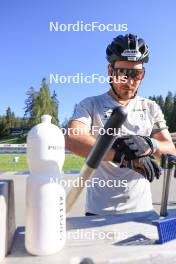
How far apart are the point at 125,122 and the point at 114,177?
404mm

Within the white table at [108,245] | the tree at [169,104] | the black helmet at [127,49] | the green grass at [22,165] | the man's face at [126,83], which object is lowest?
the green grass at [22,165]

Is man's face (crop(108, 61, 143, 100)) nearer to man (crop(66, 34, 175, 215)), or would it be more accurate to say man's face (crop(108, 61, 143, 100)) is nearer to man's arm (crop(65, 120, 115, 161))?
man (crop(66, 34, 175, 215))

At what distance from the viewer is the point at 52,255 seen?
1184mm

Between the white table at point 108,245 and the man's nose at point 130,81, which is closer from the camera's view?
the white table at point 108,245

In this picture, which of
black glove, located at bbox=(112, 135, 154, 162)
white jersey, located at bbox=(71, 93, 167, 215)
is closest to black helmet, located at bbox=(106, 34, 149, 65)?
white jersey, located at bbox=(71, 93, 167, 215)

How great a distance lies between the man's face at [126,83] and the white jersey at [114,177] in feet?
0.39

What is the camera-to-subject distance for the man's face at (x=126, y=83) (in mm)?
2225

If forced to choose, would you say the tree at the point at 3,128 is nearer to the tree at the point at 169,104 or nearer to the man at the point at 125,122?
the tree at the point at 169,104

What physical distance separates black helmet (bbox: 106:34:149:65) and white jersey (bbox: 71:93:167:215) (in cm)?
33

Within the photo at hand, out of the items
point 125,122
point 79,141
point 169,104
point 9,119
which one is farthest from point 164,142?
point 9,119

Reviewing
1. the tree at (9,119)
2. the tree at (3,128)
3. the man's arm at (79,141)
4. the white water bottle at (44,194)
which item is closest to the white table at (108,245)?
the white water bottle at (44,194)

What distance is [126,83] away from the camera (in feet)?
7.38

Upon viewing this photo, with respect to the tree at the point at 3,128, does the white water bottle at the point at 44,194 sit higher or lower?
lower

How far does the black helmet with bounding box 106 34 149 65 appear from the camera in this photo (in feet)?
7.41
